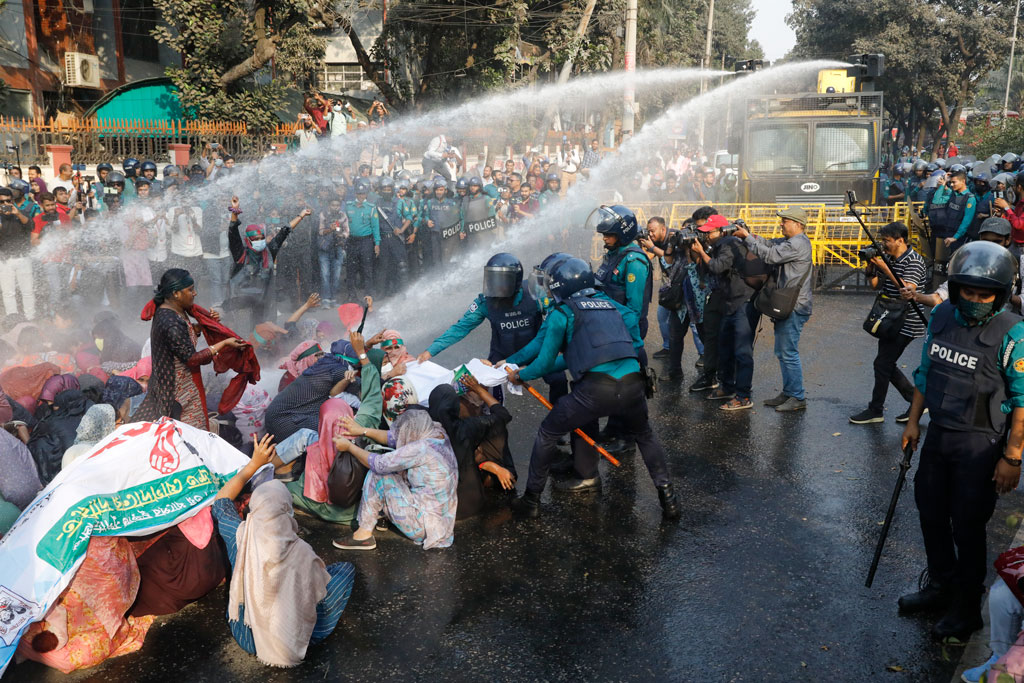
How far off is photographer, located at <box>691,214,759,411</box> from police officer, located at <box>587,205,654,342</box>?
1.12 meters

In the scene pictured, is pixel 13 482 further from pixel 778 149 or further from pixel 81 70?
pixel 81 70

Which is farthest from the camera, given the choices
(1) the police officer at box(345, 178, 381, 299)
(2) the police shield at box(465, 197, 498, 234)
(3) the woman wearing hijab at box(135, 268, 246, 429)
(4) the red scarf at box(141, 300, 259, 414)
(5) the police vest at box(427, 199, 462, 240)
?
(2) the police shield at box(465, 197, 498, 234)

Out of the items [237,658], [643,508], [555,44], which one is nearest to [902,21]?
[555,44]

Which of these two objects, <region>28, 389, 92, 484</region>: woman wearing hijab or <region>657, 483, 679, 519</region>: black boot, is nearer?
<region>28, 389, 92, 484</region>: woman wearing hijab

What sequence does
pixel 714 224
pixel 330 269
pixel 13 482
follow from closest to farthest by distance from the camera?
pixel 13 482 < pixel 714 224 < pixel 330 269

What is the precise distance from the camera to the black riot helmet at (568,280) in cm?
567

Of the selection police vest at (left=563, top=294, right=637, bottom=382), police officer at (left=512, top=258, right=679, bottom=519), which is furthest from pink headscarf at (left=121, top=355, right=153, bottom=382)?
police vest at (left=563, top=294, right=637, bottom=382)

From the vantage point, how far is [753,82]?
19031 mm

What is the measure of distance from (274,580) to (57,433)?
236 centimetres

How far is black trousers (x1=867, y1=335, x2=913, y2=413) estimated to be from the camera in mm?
7367

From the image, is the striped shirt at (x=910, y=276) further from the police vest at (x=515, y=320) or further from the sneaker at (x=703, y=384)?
the police vest at (x=515, y=320)

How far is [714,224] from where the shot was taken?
834 cm

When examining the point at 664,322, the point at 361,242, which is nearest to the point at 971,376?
the point at 664,322

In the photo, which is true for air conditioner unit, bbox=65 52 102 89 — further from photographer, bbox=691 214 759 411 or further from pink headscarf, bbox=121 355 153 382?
photographer, bbox=691 214 759 411
